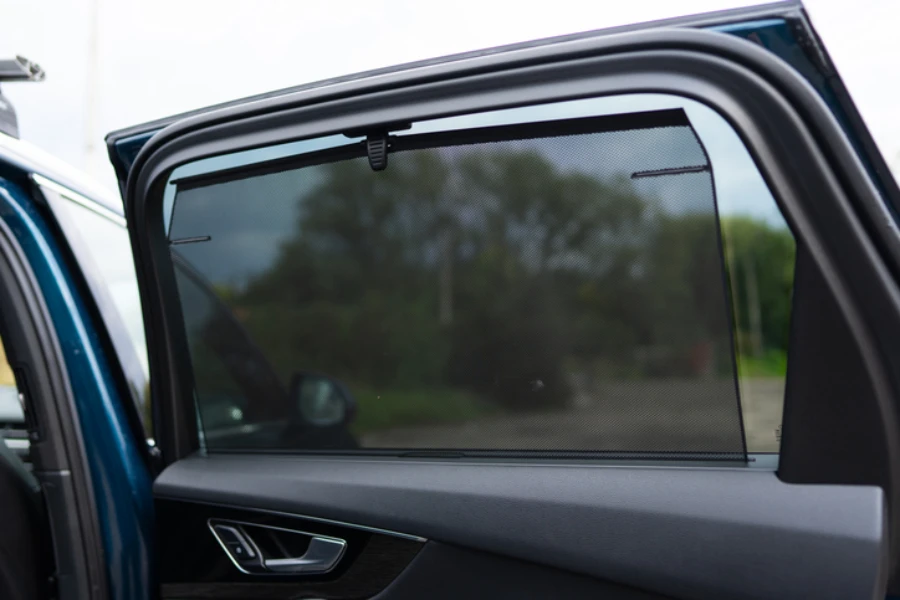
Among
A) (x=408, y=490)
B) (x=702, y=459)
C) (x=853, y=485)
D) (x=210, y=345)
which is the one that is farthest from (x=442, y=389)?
(x=853, y=485)

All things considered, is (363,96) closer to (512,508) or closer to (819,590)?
(512,508)

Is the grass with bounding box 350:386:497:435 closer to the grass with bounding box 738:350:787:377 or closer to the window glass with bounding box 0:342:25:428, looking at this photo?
the grass with bounding box 738:350:787:377

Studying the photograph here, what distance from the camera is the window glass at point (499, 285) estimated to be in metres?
1.37

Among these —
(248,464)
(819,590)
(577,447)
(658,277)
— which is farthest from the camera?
(248,464)

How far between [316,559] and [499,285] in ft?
2.41

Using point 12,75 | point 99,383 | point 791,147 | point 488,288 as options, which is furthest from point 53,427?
point 791,147

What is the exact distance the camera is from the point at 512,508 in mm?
1456

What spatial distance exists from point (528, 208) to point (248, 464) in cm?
90

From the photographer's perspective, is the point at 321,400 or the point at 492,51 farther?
the point at 321,400

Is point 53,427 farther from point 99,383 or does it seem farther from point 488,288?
point 488,288

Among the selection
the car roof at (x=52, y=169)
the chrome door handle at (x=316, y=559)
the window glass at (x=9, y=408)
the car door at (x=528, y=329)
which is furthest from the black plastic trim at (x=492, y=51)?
the window glass at (x=9, y=408)

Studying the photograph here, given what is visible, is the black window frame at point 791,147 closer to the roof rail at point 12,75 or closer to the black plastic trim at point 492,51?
the black plastic trim at point 492,51

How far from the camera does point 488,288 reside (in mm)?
1488

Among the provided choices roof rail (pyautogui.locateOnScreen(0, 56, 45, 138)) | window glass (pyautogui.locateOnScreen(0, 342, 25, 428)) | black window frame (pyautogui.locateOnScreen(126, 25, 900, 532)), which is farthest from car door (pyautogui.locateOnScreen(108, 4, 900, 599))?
window glass (pyautogui.locateOnScreen(0, 342, 25, 428))
